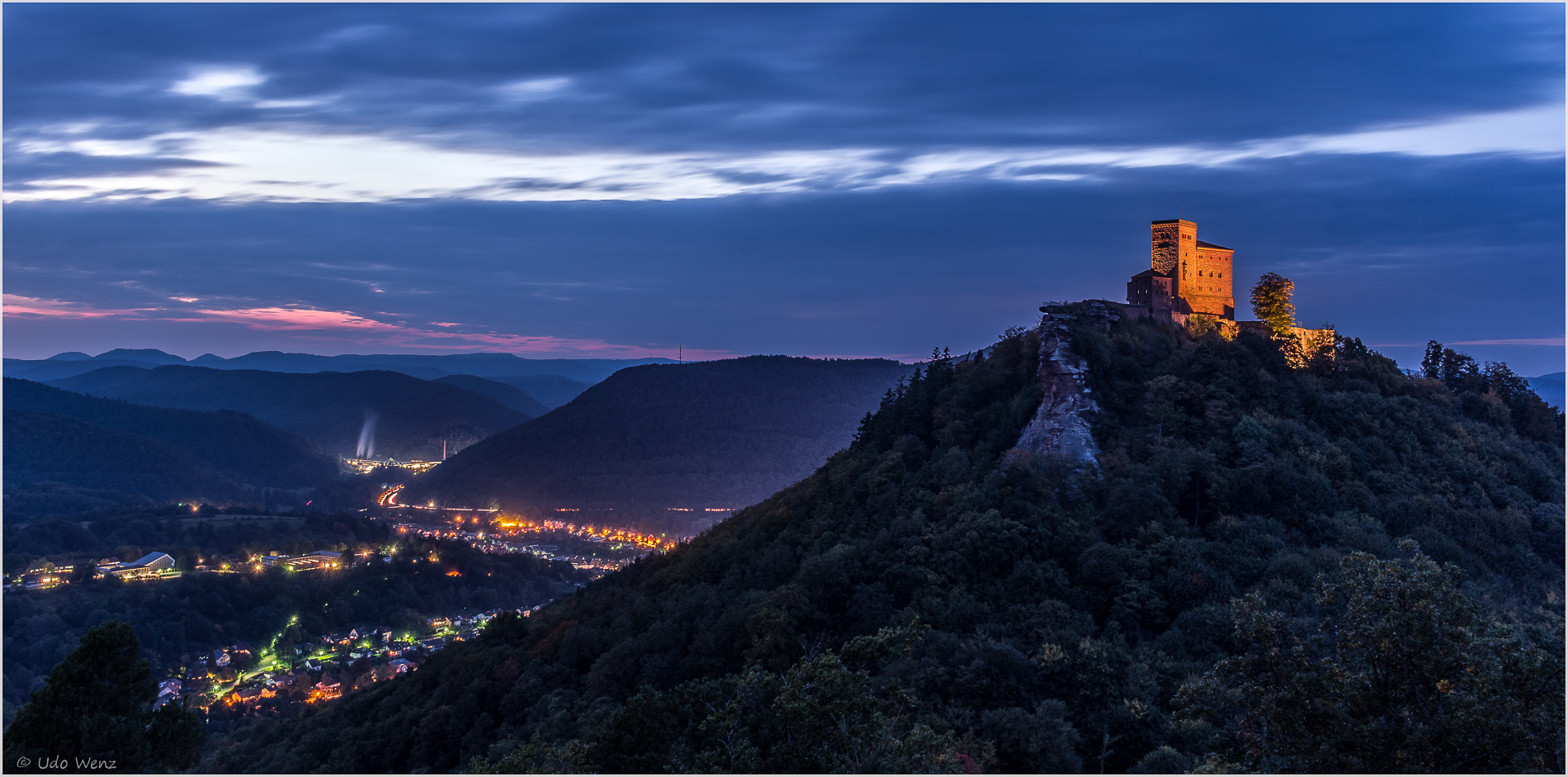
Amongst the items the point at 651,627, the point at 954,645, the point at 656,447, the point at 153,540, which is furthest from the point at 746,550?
the point at 656,447

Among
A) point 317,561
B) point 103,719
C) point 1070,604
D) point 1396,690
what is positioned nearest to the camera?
point 1396,690

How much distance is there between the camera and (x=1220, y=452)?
37719 millimetres

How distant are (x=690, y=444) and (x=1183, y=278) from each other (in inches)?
5458

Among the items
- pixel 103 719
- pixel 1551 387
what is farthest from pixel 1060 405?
pixel 1551 387

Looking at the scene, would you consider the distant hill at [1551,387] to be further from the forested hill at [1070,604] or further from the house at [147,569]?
the house at [147,569]

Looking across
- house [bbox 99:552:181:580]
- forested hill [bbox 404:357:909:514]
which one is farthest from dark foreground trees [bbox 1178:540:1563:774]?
forested hill [bbox 404:357:909:514]

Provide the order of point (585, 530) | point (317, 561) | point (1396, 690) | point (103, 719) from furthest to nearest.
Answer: point (585, 530) < point (317, 561) < point (103, 719) < point (1396, 690)

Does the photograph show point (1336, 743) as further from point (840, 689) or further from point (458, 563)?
point (458, 563)

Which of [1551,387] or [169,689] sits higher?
[1551,387]

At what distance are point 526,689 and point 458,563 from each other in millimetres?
88051

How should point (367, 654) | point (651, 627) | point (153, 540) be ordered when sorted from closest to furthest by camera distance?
point (651, 627) < point (367, 654) < point (153, 540)

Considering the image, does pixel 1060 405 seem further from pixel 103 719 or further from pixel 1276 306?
pixel 103 719

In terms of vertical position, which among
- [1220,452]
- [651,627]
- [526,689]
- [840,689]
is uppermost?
[1220,452]

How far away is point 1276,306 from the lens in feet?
163
